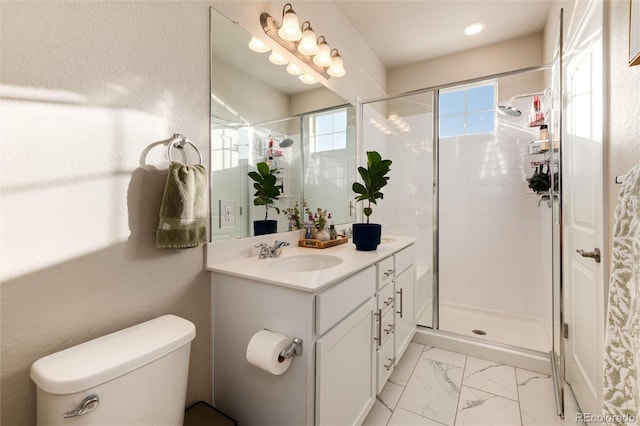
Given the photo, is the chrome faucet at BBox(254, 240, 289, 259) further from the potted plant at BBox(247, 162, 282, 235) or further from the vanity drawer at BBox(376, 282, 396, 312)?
the vanity drawer at BBox(376, 282, 396, 312)

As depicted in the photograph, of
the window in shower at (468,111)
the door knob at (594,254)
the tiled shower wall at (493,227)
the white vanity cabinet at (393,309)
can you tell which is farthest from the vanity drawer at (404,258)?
the window in shower at (468,111)

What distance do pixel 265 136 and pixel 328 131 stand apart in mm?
720

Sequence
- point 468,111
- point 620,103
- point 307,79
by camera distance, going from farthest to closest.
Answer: point 468,111 < point 307,79 < point 620,103

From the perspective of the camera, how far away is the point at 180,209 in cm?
104

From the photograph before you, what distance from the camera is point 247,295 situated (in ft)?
3.77

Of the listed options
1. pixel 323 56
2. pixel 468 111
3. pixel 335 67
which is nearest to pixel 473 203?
pixel 468 111

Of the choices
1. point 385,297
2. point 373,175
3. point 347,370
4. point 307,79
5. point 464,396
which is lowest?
point 464,396

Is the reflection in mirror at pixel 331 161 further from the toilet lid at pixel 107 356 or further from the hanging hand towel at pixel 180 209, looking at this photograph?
the toilet lid at pixel 107 356

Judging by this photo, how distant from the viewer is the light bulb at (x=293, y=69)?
177 centimetres

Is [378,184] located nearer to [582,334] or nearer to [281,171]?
[281,171]

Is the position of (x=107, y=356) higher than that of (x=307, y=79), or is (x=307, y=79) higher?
(x=307, y=79)

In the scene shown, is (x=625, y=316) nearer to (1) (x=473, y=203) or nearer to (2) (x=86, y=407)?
(2) (x=86, y=407)

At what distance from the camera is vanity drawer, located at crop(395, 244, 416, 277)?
182cm

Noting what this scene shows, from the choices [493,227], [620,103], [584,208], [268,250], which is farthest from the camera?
[493,227]
